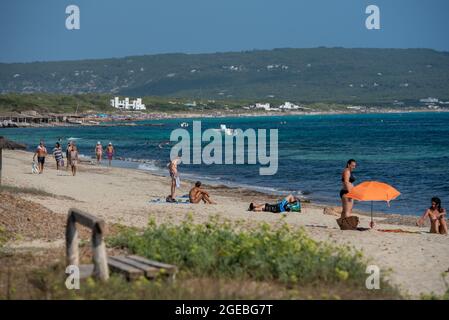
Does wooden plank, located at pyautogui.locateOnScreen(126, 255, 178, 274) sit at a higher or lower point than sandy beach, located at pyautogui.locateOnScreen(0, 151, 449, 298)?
higher

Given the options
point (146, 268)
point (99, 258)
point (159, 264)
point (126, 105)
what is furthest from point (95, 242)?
point (126, 105)

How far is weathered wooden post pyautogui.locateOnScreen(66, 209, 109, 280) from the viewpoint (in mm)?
8078

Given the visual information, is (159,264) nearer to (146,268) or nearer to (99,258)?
(146,268)

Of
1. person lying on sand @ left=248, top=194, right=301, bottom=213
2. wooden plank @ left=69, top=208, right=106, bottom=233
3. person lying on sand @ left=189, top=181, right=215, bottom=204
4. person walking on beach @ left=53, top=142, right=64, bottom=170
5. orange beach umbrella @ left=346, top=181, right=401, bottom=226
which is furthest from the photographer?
person walking on beach @ left=53, top=142, right=64, bottom=170

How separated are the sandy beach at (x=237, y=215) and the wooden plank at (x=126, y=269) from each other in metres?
3.19

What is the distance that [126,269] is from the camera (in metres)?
8.42

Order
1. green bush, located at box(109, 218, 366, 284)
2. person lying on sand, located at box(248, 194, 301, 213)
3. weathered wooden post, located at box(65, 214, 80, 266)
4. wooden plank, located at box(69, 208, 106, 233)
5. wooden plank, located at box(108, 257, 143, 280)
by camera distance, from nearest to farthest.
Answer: wooden plank, located at box(69, 208, 106, 233), wooden plank, located at box(108, 257, 143, 280), weathered wooden post, located at box(65, 214, 80, 266), green bush, located at box(109, 218, 366, 284), person lying on sand, located at box(248, 194, 301, 213)

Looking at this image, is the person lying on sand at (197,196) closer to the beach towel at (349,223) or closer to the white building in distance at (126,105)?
the beach towel at (349,223)

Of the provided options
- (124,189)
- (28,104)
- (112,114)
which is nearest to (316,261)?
(124,189)

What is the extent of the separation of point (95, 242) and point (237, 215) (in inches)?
425

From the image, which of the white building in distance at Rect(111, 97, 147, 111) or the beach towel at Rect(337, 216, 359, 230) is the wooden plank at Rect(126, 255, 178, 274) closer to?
the beach towel at Rect(337, 216, 359, 230)

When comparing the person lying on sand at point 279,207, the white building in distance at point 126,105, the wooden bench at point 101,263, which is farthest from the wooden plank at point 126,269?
the white building in distance at point 126,105

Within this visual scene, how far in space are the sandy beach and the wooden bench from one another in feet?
9.88

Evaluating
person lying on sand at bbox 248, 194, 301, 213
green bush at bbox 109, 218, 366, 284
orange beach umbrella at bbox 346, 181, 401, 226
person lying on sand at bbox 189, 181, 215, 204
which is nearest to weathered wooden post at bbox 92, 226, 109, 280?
green bush at bbox 109, 218, 366, 284
